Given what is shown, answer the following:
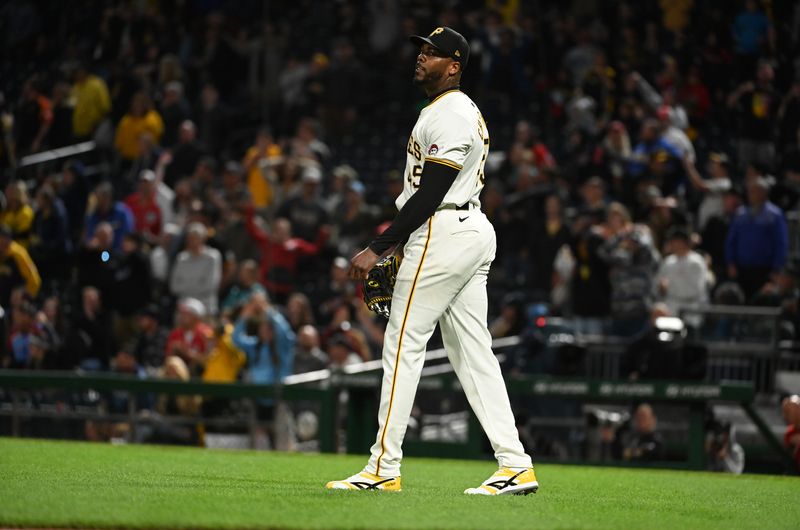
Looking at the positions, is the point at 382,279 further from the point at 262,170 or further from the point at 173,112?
the point at 173,112

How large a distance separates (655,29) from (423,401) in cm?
870

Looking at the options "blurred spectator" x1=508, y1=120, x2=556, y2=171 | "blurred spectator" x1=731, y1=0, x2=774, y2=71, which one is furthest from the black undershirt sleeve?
"blurred spectator" x1=731, y1=0, x2=774, y2=71

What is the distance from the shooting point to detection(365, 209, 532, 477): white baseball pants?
6133mm

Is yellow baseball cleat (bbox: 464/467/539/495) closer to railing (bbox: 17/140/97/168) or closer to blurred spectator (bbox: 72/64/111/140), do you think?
railing (bbox: 17/140/97/168)

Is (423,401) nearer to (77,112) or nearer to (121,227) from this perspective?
(121,227)

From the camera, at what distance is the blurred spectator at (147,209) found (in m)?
16.4

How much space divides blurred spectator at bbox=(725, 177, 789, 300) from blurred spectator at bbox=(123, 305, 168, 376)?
19.5 feet

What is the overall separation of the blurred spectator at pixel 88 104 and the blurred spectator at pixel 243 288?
515 centimetres

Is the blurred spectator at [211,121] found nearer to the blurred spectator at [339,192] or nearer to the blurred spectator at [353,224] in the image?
the blurred spectator at [339,192]

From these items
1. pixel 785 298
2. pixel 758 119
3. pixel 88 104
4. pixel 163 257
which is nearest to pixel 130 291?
pixel 163 257

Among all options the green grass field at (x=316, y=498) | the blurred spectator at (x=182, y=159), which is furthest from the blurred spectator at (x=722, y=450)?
the blurred spectator at (x=182, y=159)

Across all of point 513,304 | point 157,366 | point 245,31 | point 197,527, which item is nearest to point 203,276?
point 157,366

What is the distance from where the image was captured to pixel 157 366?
14312mm

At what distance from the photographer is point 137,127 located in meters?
18.3
